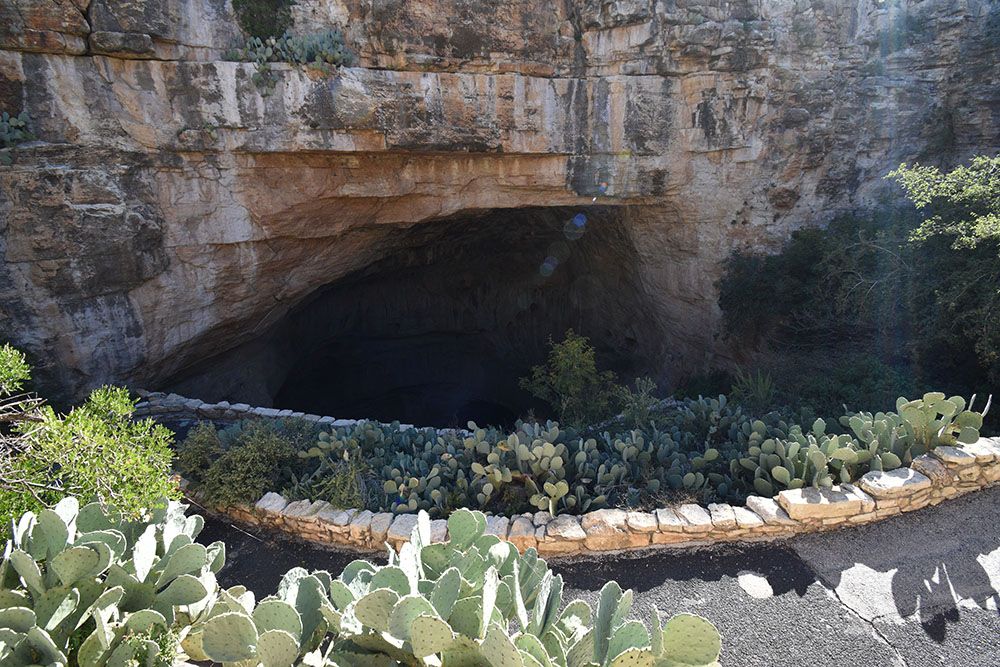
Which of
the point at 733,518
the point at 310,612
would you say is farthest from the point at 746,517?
the point at 310,612

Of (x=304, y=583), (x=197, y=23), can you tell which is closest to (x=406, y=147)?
(x=197, y=23)

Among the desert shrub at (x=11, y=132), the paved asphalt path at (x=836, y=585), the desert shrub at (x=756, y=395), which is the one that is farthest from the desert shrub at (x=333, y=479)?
the desert shrub at (x=756, y=395)

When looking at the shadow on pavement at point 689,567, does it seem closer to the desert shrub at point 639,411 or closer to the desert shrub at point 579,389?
the desert shrub at point 639,411

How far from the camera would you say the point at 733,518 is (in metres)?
4.82

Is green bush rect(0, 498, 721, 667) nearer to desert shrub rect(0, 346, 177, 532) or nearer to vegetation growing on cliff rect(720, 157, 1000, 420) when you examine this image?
desert shrub rect(0, 346, 177, 532)

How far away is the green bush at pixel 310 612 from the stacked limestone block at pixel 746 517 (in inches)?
62.4

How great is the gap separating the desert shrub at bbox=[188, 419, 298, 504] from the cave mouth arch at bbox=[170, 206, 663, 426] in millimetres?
5032

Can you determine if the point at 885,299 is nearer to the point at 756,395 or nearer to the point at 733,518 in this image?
the point at 756,395

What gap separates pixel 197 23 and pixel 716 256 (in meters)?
8.98

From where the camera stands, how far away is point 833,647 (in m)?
3.82

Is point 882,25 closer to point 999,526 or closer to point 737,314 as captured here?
point 737,314

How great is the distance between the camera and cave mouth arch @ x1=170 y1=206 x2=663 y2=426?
12375mm

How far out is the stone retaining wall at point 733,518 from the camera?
4.82 metres

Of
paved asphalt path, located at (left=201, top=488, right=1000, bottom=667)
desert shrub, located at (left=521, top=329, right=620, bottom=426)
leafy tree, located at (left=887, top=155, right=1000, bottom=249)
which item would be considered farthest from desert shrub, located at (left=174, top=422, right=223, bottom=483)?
leafy tree, located at (left=887, top=155, right=1000, bottom=249)
